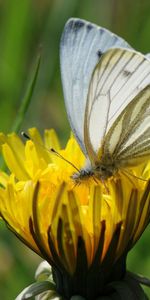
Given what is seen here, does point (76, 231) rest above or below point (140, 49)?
below

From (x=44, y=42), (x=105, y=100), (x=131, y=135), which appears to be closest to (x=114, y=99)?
(x=105, y=100)

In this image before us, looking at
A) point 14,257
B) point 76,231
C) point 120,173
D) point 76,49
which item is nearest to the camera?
point 76,231

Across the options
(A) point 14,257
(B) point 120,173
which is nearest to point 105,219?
(B) point 120,173

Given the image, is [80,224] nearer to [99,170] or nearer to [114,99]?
[99,170]

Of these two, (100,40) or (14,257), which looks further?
(14,257)

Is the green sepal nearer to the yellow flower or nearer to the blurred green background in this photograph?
the yellow flower

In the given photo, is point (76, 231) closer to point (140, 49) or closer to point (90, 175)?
point (90, 175)

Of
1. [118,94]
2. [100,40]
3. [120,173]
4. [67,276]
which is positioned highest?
[100,40]

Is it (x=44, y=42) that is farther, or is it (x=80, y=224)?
(x=44, y=42)
